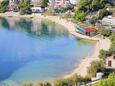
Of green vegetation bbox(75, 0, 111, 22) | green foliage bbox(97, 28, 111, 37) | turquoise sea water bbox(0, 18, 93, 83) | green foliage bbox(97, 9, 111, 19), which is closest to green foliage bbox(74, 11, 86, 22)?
green vegetation bbox(75, 0, 111, 22)

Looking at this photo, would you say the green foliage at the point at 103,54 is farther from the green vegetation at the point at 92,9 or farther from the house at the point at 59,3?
the house at the point at 59,3

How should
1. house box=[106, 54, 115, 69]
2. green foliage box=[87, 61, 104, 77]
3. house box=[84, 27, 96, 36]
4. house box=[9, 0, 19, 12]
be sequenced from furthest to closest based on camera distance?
house box=[9, 0, 19, 12]
house box=[84, 27, 96, 36]
house box=[106, 54, 115, 69]
green foliage box=[87, 61, 104, 77]

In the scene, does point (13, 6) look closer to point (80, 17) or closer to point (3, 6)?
point (3, 6)

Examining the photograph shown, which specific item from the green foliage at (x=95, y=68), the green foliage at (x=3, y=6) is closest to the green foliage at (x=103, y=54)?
the green foliage at (x=95, y=68)

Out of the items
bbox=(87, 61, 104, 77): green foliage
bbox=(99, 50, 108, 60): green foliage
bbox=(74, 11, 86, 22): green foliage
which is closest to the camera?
bbox=(87, 61, 104, 77): green foliage

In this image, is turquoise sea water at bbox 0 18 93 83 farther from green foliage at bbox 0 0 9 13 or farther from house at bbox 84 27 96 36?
green foliage at bbox 0 0 9 13

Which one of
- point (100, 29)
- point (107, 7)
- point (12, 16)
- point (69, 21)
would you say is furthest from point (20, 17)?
point (100, 29)
